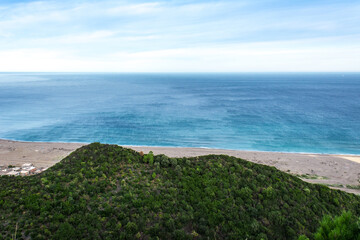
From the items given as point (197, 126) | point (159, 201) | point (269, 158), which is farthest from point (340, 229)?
point (197, 126)

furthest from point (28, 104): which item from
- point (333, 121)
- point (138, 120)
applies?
point (333, 121)

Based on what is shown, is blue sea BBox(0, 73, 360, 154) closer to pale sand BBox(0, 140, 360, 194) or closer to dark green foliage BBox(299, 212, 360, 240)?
pale sand BBox(0, 140, 360, 194)

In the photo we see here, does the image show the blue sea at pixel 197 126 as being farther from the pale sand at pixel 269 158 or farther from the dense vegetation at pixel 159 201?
the dense vegetation at pixel 159 201

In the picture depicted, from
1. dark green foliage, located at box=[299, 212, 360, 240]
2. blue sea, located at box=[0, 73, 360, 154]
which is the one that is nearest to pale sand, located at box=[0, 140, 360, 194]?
blue sea, located at box=[0, 73, 360, 154]

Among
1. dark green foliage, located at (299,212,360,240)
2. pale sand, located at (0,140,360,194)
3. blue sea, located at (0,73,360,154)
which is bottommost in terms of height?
pale sand, located at (0,140,360,194)


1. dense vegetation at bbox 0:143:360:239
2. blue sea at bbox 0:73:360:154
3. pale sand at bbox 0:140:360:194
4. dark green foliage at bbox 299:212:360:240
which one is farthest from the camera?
blue sea at bbox 0:73:360:154

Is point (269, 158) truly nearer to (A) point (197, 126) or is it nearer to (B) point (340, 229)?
(A) point (197, 126)

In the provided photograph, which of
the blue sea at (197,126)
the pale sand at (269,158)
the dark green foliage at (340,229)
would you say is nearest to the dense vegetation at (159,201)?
the dark green foliage at (340,229)

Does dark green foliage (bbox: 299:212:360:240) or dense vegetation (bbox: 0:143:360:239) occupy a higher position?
dark green foliage (bbox: 299:212:360:240)
